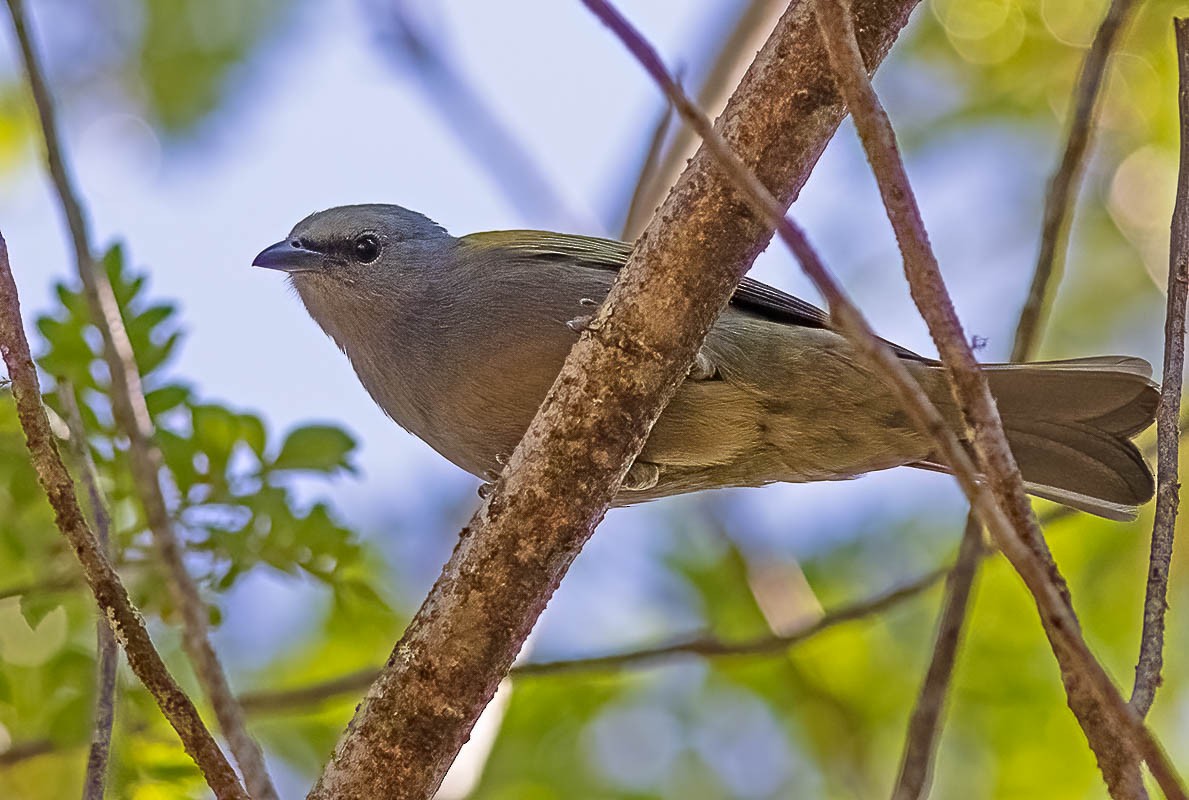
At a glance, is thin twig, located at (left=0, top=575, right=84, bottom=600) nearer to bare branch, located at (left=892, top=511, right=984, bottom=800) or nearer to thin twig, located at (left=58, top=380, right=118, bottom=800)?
thin twig, located at (left=58, top=380, right=118, bottom=800)

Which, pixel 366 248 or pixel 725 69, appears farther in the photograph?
pixel 725 69

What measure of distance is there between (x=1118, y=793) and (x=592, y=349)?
5.32 ft

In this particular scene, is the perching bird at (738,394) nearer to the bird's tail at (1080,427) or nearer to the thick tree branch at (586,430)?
the bird's tail at (1080,427)

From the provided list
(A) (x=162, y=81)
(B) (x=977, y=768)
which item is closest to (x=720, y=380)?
(B) (x=977, y=768)

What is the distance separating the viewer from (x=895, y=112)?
7617 mm

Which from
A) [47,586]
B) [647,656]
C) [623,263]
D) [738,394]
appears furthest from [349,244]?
[647,656]

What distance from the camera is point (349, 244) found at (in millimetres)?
5258

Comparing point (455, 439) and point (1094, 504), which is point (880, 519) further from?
point (455, 439)

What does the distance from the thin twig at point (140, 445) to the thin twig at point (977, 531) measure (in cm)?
136

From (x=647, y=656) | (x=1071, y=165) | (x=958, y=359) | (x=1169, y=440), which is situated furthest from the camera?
(x=647, y=656)

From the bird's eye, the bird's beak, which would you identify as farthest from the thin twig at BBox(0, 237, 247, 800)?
the bird's eye

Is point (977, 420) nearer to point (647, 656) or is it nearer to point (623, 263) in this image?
point (647, 656)

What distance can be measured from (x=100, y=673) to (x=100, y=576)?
0.30 metres

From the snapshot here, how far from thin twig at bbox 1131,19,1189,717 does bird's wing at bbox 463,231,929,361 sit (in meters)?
1.67
